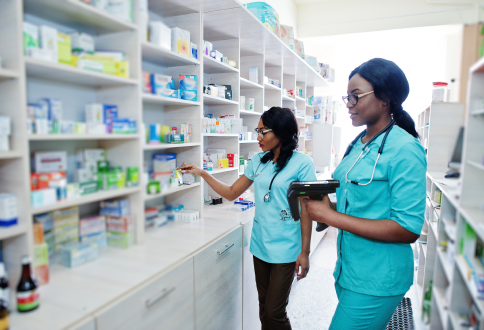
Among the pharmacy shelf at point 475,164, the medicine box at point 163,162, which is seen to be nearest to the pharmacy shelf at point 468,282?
the pharmacy shelf at point 475,164

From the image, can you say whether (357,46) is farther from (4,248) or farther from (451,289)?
(4,248)

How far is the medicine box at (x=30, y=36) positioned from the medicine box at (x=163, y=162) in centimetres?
64

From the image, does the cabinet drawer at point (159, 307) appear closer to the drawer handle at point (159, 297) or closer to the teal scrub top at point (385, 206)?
the drawer handle at point (159, 297)

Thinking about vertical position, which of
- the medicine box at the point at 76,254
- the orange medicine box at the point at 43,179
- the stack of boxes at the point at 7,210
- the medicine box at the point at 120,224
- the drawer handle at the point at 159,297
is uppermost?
the orange medicine box at the point at 43,179

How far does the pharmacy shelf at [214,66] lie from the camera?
2417 mm

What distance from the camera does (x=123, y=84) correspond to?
134 cm

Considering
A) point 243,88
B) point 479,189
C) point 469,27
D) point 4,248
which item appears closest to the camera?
point 469,27

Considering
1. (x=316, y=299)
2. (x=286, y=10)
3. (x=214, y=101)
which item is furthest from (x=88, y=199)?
(x=286, y=10)

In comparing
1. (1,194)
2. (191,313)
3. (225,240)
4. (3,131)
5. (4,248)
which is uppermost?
A: (3,131)

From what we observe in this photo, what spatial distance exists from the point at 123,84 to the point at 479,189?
56.0 inches

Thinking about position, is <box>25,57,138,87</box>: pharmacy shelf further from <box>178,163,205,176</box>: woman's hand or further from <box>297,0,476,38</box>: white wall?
<box>297,0,476,38</box>: white wall

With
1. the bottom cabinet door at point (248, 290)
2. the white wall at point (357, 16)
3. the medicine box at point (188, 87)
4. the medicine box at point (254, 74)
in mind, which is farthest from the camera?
the white wall at point (357, 16)

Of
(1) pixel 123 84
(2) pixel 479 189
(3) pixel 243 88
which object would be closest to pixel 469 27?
(2) pixel 479 189

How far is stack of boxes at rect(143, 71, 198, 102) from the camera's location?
56.1 inches
